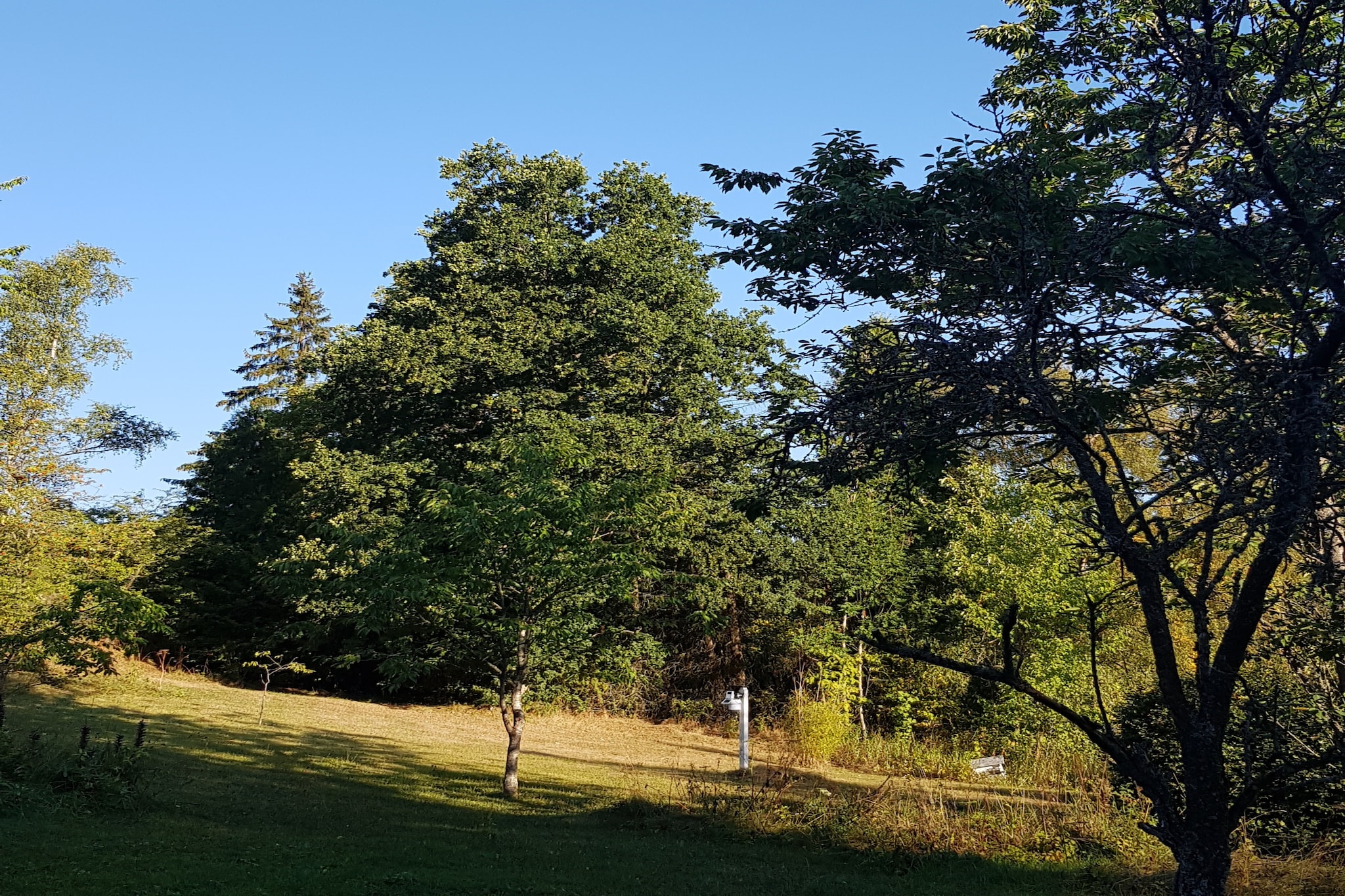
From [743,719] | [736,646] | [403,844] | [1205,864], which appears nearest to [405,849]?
[403,844]

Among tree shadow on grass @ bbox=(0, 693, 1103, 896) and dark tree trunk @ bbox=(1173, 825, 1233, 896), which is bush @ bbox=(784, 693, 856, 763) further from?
dark tree trunk @ bbox=(1173, 825, 1233, 896)

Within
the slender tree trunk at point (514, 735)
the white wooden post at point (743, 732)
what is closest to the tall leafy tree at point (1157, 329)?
the slender tree trunk at point (514, 735)

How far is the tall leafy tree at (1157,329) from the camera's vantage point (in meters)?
4.59

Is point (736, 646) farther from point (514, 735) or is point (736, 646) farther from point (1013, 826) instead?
point (1013, 826)

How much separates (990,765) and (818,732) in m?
4.61

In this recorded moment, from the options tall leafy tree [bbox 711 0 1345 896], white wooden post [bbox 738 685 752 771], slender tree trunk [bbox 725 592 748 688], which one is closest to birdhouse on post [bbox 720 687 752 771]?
white wooden post [bbox 738 685 752 771]

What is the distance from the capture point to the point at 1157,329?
5074 millimetres

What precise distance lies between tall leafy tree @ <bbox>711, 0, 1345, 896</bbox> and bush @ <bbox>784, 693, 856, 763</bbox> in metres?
14.9

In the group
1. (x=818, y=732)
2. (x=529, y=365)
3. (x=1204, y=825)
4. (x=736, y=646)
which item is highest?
(x=529, y=365)

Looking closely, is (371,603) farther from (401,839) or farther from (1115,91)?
(1115,91)

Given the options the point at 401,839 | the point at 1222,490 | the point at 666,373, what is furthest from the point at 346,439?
the point at 1222,490

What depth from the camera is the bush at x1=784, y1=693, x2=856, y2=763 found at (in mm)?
20391

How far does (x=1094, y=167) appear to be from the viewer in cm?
719

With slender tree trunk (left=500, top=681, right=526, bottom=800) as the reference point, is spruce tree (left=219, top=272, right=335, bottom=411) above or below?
above
